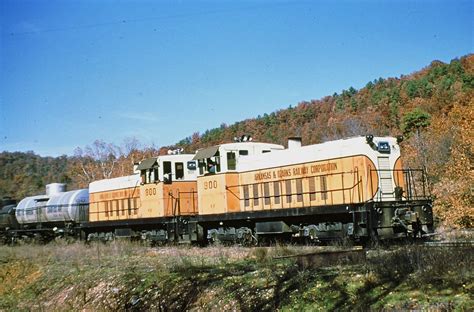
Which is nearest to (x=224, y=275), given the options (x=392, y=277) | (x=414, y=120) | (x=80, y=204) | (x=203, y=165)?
(x=392, y=277)

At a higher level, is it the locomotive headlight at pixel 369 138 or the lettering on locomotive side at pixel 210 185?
the locomotive headlight at pixel 369 138

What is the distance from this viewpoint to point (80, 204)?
28281 millimetres

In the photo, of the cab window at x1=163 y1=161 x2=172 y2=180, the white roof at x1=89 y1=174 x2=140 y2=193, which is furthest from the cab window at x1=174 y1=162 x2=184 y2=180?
the white roof at x1=89 y1=174 x2=140 y2=193

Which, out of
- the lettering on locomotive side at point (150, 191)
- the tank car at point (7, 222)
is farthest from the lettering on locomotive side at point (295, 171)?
the tank car at point (7, 222)

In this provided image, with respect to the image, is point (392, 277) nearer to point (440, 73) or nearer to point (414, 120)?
point (414, 120)

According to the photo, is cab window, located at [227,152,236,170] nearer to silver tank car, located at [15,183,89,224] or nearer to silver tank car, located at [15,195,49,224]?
silver tank car, located at [15,183,89,224]

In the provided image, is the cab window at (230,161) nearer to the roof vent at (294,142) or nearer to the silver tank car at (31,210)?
the roof vent at (294,142)

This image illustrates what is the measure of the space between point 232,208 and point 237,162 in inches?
68.6

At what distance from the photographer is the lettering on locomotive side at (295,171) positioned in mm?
16844

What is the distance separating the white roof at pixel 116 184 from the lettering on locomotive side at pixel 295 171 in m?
7.90

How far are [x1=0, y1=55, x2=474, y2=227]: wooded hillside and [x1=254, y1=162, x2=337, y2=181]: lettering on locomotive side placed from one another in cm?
748

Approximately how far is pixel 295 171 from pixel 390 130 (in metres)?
42.3

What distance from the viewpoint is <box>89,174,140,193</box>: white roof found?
24.9 metres

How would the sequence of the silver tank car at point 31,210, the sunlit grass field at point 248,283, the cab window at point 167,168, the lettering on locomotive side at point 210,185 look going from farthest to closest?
the silver tank car at point 31,210 < the cab window at point 167,168 < the lettering on locomotive side at point 210,185 < the sunlit grass field at point 248,283
